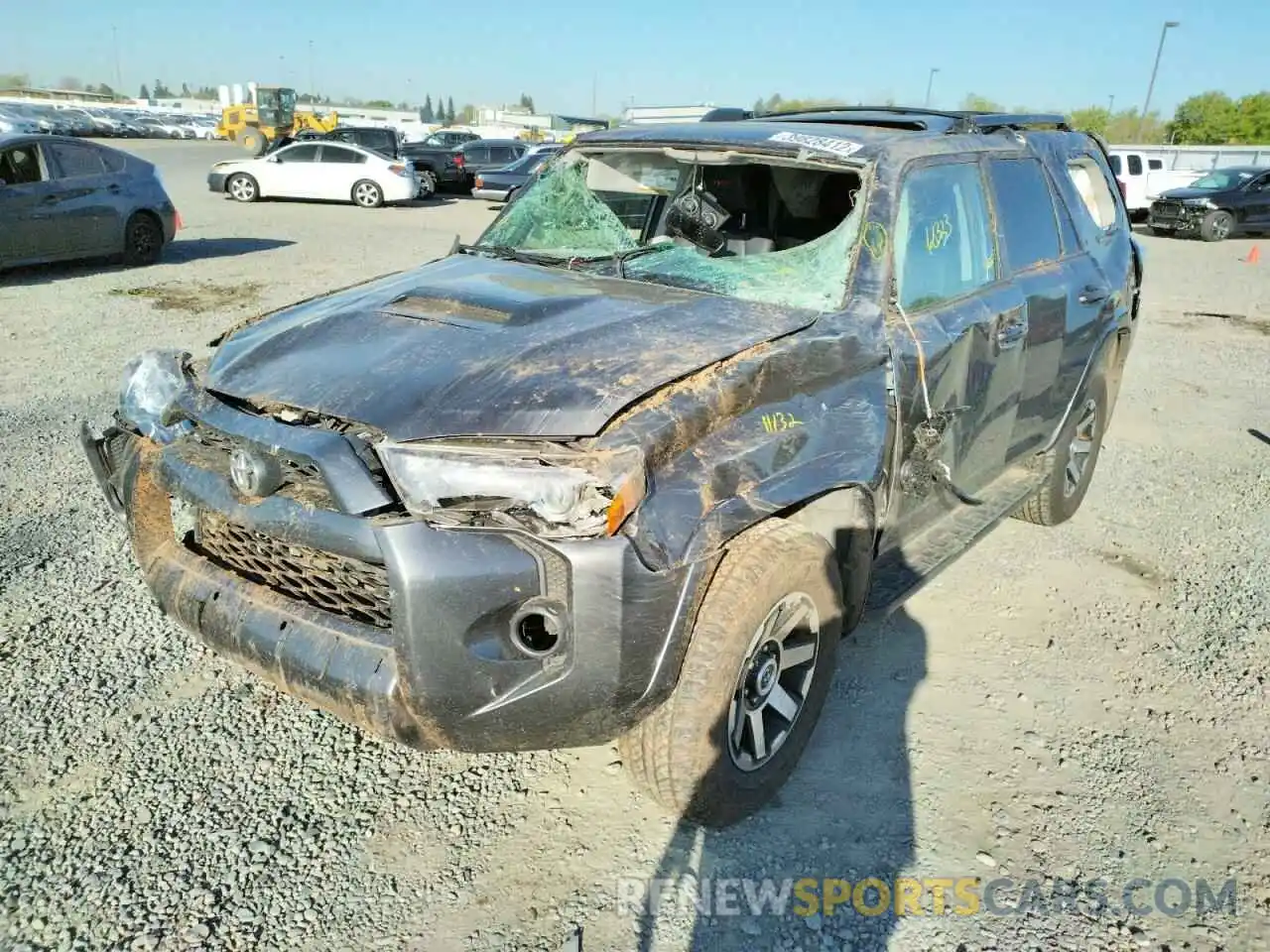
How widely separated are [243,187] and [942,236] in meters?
20.7

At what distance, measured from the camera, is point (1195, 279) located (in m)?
14.9

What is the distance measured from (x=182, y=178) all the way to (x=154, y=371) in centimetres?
2628

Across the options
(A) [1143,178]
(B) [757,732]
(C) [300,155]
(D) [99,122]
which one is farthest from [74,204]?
(D) [99,122]

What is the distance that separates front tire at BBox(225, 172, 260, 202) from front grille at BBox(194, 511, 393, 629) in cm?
2060

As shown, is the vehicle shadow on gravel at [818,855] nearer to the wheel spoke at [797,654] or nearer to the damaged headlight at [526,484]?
the wheel spoke at [797,654]

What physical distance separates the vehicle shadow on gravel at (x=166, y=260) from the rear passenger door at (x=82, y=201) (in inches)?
16.1

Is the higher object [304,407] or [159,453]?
[304,407]

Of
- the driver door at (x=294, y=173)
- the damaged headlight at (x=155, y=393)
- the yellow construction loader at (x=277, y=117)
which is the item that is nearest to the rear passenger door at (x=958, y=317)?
the damaged headlight at (x=155, y=393)

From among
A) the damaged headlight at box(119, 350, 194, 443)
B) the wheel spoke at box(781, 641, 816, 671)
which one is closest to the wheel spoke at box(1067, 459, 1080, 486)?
the wheel spoke at box(781, 641, 816, 671)

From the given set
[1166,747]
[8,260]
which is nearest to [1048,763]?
[1166,747]

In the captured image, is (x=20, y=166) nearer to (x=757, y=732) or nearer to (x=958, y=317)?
(x=958, y=317)

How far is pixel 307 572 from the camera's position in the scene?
8.07 feet

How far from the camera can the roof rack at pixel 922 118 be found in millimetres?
→ 3812

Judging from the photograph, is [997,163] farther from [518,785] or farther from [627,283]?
[518,785]
